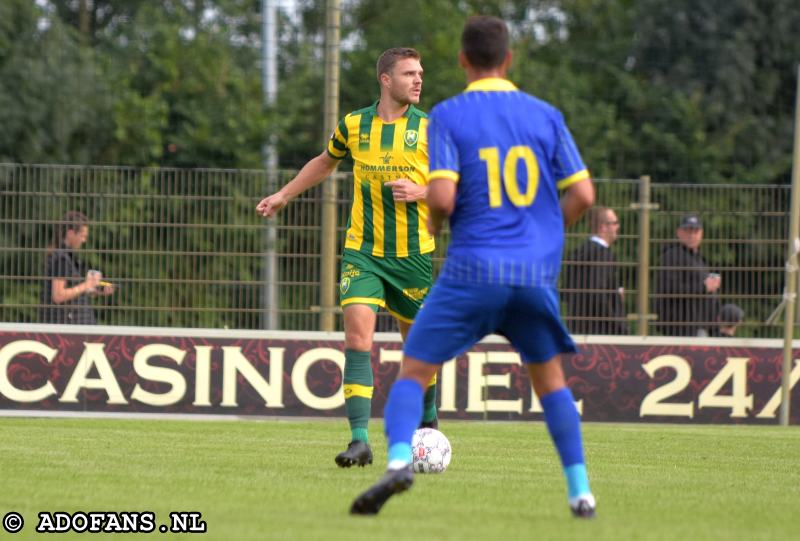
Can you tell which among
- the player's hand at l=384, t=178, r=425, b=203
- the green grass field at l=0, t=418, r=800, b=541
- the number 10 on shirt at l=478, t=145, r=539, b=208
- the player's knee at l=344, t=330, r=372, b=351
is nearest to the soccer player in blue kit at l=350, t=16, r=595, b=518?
the number 10 on shirt at l=478, t=145, r=539, b=208

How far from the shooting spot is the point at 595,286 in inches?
556

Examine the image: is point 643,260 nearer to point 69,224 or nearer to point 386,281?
point 69,224

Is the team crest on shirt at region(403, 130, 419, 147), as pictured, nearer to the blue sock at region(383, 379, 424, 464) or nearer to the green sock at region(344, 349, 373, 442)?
the green sock at region(344, 349, 373, 442)

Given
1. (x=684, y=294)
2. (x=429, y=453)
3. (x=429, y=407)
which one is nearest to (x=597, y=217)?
(x=684, y=294)

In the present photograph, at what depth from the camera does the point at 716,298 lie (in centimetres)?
1427

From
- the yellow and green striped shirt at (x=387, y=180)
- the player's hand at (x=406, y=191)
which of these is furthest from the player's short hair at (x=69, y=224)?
the player's hand at (x=406, y=191)

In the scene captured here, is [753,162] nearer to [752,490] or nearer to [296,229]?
[296,229]

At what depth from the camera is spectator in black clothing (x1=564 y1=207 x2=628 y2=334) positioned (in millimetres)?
14078

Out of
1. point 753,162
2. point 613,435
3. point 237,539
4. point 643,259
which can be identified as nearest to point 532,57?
point 753,162

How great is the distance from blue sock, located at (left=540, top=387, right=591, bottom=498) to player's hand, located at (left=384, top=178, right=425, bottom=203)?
7.67 feet

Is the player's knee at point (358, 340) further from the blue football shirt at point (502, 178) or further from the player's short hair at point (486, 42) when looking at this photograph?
the player's short hair at point (486, 42)

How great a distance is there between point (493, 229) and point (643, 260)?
27.7 ft

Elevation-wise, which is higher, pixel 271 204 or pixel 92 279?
pixel 271 204

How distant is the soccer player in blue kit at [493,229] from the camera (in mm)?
5973
